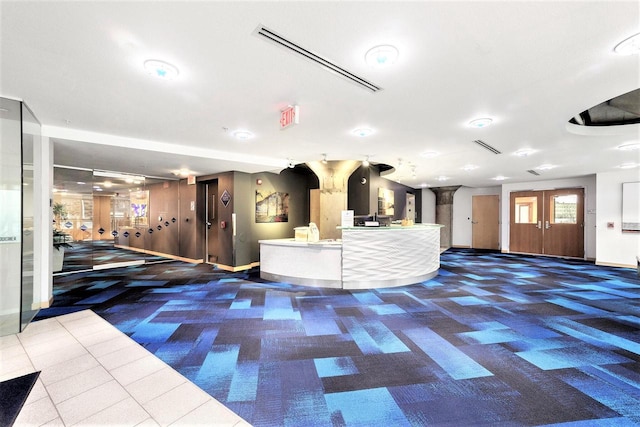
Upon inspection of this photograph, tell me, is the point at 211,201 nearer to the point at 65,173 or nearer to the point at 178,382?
the point at 65,173

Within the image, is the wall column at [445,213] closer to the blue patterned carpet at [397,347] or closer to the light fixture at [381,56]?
the blue patterned carpet at [397,347]

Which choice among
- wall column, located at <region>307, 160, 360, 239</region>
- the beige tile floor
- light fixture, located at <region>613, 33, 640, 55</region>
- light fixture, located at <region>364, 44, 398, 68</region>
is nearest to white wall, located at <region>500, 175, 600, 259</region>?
wall column, located at <region>307, 160, 360, 239</region>

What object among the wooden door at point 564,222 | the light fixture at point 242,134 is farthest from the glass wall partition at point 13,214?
the wooden door at point 564,222

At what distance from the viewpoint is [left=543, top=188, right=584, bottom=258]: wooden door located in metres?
9.38

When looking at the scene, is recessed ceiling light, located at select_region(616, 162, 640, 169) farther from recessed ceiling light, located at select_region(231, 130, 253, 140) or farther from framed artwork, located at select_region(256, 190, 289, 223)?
recessed ceiling light, located at select_region(231, 130, 253, 140)

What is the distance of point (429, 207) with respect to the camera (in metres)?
13.2

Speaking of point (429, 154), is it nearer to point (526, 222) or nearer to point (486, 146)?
point (486, 146)

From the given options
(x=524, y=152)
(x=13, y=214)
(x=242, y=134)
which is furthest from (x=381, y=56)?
(x=524, y=152)

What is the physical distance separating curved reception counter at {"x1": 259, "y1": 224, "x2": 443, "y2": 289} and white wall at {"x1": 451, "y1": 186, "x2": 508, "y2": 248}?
7.86m

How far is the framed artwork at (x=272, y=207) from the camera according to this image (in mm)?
8047

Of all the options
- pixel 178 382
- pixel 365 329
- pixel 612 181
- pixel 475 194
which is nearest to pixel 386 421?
pixel 365 329

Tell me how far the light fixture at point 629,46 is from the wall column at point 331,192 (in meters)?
5.56

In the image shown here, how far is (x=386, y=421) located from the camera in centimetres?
192

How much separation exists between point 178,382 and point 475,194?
13.2 metres
